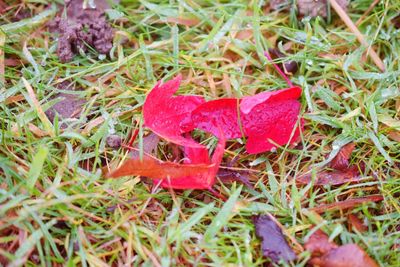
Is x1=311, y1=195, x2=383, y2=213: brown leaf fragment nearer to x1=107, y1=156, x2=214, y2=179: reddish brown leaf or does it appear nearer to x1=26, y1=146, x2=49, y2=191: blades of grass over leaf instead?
x1=107, y1=156, x2=214, y2=179: reddish brown leaf

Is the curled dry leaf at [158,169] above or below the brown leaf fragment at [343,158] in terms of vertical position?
above

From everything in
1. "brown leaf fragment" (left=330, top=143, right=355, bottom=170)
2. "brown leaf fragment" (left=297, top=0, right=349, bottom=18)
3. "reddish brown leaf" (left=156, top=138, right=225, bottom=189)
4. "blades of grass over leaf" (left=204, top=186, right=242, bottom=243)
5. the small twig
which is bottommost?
"blades of grass over leaf" (left=204, top=186, right=242, bottom=243)

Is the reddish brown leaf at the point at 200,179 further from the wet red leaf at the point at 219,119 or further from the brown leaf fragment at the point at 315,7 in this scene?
the brown leaf fragment at the point at 315,7

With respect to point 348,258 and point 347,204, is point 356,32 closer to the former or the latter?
point 347,204

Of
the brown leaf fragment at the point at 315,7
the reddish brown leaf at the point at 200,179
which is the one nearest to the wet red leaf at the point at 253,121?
the reddish brown leaf at the point at 200,179

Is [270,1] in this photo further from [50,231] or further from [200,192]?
[50,231]

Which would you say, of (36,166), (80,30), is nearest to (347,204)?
(36,166)

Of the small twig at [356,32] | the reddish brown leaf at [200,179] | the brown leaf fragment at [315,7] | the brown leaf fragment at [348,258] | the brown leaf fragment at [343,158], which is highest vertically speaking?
the brown leaf fragment at [315,7]

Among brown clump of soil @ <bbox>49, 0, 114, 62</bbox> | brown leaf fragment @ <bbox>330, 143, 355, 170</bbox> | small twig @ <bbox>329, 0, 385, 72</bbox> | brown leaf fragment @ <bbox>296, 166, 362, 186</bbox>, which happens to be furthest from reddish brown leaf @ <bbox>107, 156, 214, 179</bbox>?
small twig @ <bbox>329, 0, 385, 72</bbox>
